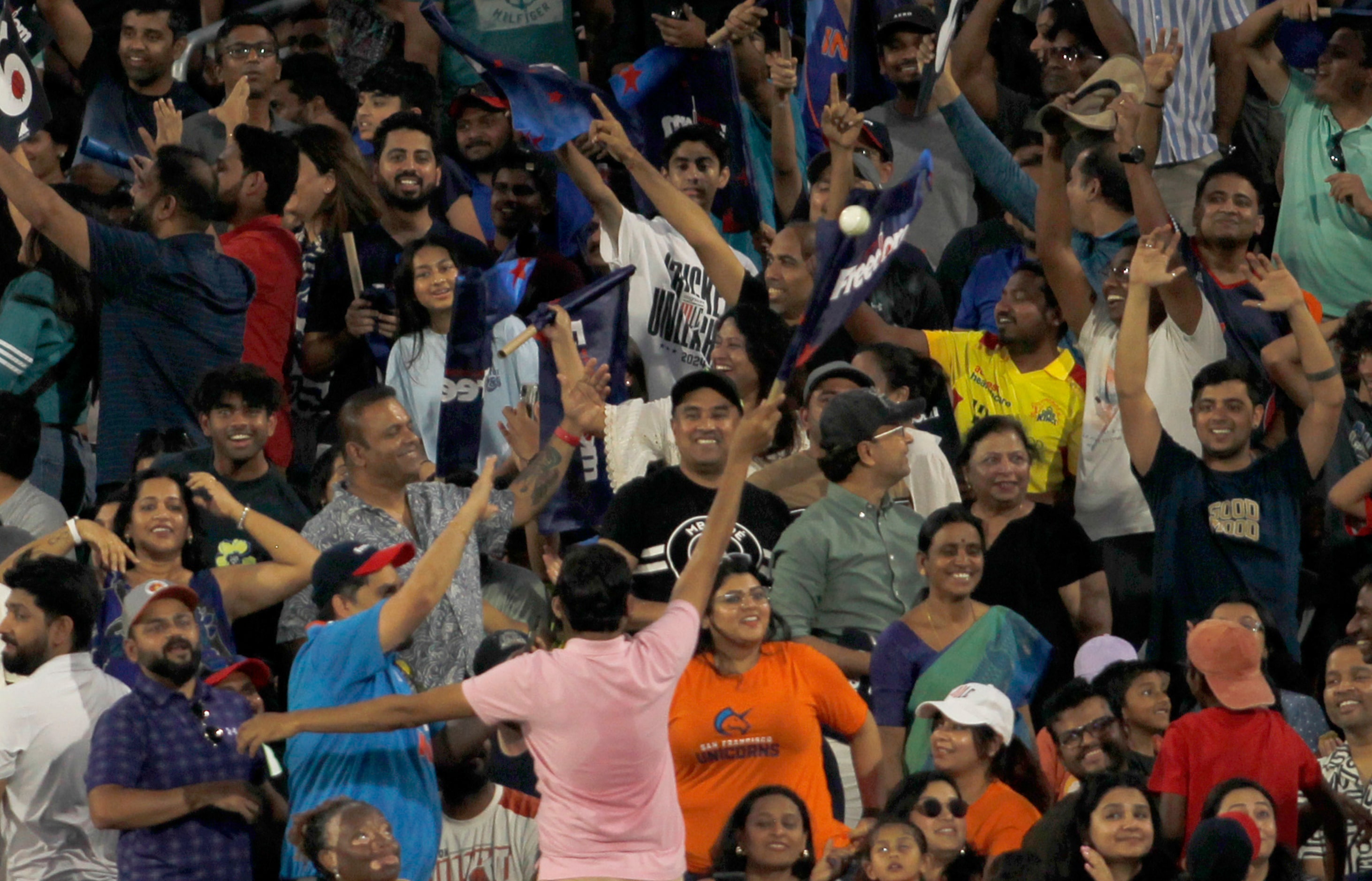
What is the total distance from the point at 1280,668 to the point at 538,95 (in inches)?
147

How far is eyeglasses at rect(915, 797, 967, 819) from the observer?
21.7 feet

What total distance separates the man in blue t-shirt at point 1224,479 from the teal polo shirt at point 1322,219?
56.0 inches

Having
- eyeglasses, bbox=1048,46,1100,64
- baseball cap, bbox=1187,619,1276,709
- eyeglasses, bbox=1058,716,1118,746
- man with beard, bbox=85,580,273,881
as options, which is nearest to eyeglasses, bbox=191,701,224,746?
man with beard, bbox=85,580,273,881

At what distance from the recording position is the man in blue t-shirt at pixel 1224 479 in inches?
310

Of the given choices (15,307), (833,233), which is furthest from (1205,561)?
(15,307)

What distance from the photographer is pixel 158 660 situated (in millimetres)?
6469

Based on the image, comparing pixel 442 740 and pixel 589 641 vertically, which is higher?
pixel 589 641

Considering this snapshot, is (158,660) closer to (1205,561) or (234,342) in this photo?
(234,342)

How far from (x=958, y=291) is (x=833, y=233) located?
3.80m

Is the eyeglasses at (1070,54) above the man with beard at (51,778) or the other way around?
above

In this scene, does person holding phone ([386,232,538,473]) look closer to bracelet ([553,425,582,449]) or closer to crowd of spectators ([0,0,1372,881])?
crowd of spectators ([0,0,1372,881])

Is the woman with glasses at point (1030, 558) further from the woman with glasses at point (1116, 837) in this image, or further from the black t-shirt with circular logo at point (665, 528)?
the woman with glasses at point (1116, 837)

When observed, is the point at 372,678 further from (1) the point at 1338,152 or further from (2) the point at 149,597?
(1) the point at 1338,152

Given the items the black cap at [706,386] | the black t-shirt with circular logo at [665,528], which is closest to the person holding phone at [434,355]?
the black cap at [706,386]
